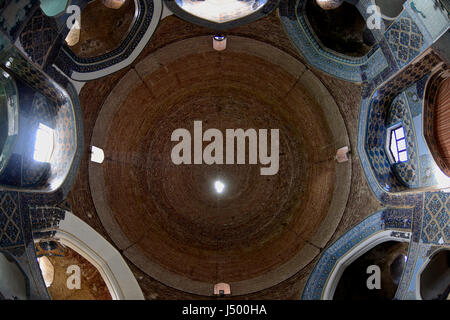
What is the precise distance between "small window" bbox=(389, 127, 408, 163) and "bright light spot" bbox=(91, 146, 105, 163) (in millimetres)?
8107

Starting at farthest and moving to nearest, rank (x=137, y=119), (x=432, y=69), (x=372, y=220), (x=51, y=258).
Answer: (x=137, y=119), (x=51, y=258), (x=372, y=220), (x=432, y=69)

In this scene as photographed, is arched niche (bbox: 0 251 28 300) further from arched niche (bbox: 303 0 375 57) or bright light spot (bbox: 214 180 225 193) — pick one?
arched niche (bbox: 303 0 375 57)

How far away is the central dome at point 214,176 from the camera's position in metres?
10.1

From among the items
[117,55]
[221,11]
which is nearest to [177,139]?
[117,55]

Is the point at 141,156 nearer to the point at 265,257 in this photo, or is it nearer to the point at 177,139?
the point at 177,139

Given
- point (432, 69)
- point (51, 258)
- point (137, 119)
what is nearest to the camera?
point (432, 69)

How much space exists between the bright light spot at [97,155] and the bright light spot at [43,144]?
1075 mm

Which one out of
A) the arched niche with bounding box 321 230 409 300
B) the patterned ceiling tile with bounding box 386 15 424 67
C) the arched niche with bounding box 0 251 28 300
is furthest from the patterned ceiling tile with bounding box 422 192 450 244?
the arched niche with bounding box 0 251 28 300

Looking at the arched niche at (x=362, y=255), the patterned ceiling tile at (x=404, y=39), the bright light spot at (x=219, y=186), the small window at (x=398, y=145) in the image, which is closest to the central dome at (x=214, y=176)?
the bright light spot at (x=219, y=186)

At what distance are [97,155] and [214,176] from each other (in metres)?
3.64

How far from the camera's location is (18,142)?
8.33 meters

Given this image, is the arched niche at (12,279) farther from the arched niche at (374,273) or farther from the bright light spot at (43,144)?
the arched niche at (374,273)

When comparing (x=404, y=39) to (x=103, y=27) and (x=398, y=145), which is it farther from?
(x=103, y=27)

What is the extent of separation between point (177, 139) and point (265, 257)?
4.59m
